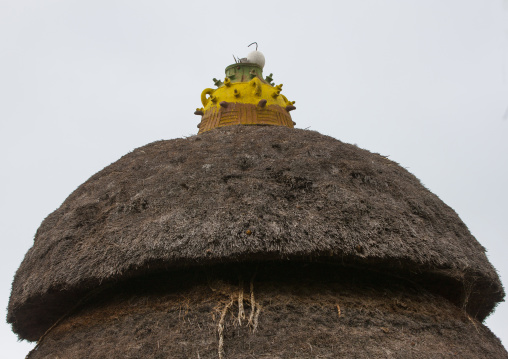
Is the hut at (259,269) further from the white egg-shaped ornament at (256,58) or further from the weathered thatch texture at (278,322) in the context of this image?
the white egg-shaped ornament at (256,58)

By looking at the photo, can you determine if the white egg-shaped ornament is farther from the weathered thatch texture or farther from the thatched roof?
the weathered thatch texture

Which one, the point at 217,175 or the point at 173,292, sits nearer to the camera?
the point at 173,292

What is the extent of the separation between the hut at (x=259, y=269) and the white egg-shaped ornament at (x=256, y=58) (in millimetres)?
4323

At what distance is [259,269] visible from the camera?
5.14 meters

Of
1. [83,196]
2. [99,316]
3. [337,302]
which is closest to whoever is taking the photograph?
[337,302]

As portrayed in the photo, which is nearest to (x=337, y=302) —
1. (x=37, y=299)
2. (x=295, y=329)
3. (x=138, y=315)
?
(x=295, y=329)

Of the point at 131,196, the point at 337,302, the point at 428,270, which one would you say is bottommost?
the point at 337,302

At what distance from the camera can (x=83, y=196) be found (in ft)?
21.9

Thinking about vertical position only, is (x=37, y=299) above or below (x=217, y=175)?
below

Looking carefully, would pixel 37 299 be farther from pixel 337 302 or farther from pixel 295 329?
pixel 337 302

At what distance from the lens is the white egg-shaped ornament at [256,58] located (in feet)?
33.6

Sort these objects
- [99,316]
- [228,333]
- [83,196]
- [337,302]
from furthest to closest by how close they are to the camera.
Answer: [83,196] < [99,316] < [337,302] < [228,333]

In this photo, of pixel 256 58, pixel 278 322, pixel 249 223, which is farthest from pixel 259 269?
pixel 256 58

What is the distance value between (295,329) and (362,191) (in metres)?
1.85
